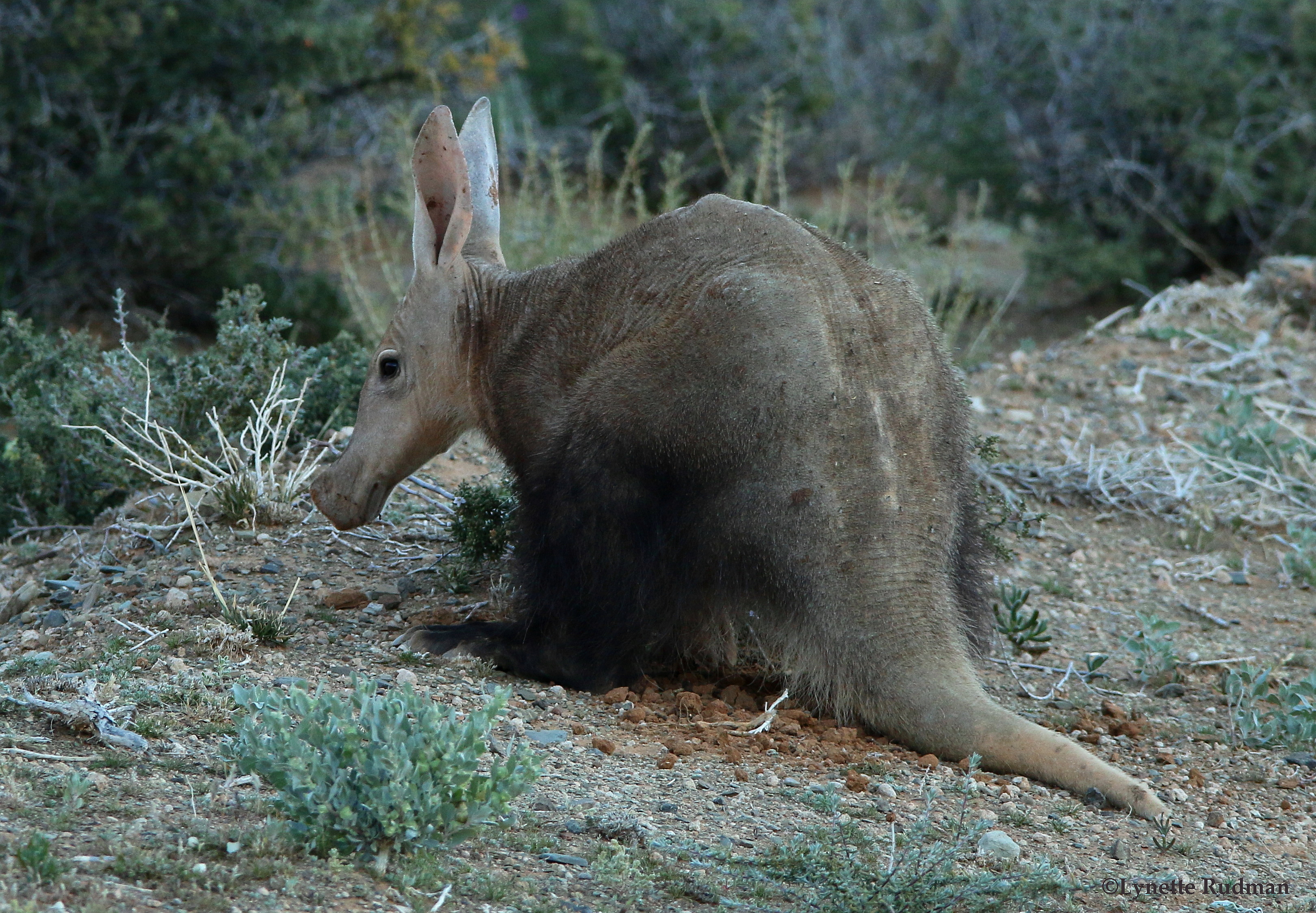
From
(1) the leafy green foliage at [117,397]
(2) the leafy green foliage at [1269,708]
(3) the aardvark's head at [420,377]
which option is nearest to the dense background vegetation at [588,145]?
(1) the leafy green foliage at [117,397]

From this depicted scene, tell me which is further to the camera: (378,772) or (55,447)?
(55,447)

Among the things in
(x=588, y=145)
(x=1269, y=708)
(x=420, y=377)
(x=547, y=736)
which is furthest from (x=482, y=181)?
(x=588, y=145)

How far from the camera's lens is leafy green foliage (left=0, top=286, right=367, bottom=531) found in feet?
18.9

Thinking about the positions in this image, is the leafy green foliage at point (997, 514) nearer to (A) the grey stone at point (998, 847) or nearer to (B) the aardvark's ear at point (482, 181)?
(A) the grey stone at point (998, 847)

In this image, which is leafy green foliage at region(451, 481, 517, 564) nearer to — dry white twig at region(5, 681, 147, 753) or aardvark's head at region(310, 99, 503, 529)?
aardvark's head at region(310, 99, 503, 529)

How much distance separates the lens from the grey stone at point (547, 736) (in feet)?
12.1

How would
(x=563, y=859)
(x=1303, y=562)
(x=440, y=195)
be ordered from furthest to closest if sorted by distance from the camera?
(x=1303, y=562), (x=440, y=195), (x=563, y=859)

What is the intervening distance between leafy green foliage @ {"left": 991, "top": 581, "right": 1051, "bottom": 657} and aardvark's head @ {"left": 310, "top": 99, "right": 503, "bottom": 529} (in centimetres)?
208

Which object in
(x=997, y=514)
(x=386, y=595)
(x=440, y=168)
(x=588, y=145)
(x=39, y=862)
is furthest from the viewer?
(x=588, y=145)

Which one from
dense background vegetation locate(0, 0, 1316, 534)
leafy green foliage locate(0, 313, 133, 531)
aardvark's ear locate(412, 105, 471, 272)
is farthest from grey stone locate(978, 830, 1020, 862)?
dense background vegetation locate(0, 0, 1316, 534)

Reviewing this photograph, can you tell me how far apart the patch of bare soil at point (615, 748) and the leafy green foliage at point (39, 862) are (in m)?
0.02

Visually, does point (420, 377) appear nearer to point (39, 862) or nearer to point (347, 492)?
point (347, 492)

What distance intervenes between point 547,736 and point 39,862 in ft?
5.04

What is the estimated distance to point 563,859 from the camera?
2891mm
